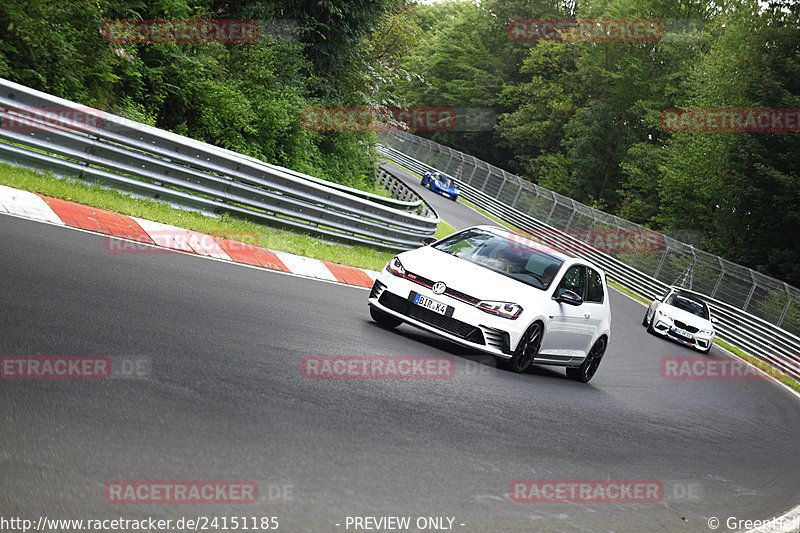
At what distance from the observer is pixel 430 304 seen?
9445mm

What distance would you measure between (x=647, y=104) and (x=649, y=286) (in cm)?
2636

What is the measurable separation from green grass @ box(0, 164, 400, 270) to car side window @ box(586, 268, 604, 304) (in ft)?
16.3

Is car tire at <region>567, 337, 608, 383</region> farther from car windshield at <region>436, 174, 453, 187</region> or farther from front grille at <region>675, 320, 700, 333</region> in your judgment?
car windshield at <region>436, 174, 453, 187</region>

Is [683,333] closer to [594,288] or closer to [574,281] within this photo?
[594,288]

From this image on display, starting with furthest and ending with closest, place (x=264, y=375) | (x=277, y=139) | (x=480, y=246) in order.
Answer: (x=277, y=139)
(x=480, y=246)
(x=264, y=375)

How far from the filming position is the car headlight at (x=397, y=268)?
988 centimetres

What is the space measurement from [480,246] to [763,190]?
32.9 m

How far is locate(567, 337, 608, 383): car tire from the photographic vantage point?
11570 millimetres

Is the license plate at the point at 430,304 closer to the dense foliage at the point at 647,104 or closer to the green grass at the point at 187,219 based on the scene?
the green grass at the point at 187,219

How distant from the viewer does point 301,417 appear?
566cm

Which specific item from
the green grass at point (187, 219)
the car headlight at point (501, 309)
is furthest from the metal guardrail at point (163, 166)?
the car headlight at point (501, 309)

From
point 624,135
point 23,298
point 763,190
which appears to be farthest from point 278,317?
point 624,135

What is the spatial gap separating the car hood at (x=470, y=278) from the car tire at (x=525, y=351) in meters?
0.33

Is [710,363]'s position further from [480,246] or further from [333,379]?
[333,379]
